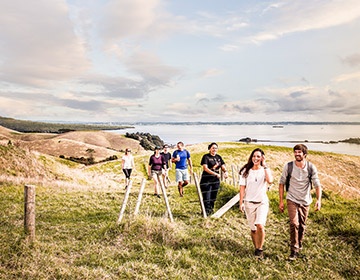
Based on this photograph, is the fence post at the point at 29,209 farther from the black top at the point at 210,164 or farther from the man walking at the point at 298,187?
the man walking at the point at 298,187

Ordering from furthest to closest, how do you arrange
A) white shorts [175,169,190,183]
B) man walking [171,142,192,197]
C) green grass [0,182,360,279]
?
white shorts [175,169,190,183] → man walking [171,142,192,197] → green grass [0,182,360,279]

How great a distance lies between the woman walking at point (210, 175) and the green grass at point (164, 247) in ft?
2.45

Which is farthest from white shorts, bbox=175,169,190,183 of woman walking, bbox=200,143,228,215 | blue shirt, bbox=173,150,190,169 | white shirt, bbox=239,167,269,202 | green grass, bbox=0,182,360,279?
white shirt, bbox=239,167,269,202

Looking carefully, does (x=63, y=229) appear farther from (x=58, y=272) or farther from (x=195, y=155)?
(x=195, y=155)

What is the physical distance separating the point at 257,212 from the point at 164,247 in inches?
101

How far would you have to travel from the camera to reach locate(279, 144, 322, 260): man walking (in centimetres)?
725

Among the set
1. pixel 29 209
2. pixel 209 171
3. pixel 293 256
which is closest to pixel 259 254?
pixel 293 256

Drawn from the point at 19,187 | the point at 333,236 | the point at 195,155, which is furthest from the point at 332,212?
the point at 195,155

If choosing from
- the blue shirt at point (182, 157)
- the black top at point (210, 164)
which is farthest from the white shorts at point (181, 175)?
the black top at point (210, 164)

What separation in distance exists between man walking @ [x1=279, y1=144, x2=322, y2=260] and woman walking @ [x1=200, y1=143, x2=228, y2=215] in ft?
11.2

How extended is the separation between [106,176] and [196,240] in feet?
85.1

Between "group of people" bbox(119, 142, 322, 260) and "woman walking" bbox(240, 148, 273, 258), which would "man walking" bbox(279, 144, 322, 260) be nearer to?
"group of people" bbox(119, 142, 322, 260)

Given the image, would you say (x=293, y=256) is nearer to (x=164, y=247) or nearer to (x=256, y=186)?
(x=256, y=186)

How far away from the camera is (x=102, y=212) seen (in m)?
11.5
